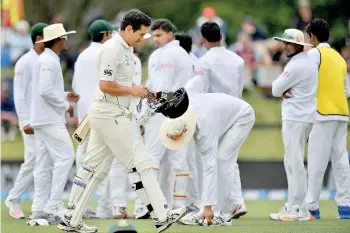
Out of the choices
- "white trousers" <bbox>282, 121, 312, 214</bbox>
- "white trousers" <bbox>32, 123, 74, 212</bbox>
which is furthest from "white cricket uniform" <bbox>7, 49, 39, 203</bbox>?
"white trousers" <bbox>282, 121, 312, 214</bbox>

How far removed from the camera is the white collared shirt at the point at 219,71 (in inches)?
569

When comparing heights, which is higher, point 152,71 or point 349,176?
point 152,71

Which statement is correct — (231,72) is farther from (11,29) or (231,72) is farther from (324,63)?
(11,29)

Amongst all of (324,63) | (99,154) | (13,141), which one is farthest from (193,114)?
(13,141)

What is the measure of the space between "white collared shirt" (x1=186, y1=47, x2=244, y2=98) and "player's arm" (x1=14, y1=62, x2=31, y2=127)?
2.03 meters

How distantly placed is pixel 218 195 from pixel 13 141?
1142cm

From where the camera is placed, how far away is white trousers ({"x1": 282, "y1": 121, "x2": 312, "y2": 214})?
14.1 metres

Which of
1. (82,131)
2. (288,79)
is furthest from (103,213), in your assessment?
(288,79)

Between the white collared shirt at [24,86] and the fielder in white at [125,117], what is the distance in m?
2.37

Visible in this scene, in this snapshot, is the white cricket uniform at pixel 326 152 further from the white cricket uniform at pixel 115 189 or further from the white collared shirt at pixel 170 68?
the white cricket uniform at pixel 115 189

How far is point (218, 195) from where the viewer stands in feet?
44.3

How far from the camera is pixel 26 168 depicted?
15.1m

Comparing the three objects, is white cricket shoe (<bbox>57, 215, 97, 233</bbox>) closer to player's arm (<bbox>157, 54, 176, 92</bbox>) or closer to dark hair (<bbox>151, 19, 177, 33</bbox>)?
player's arm (<bbox>157, 54, 176, 92</bbox>)

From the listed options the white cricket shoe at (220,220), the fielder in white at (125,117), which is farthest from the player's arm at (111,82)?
the white cricket shoe at (220,220)
